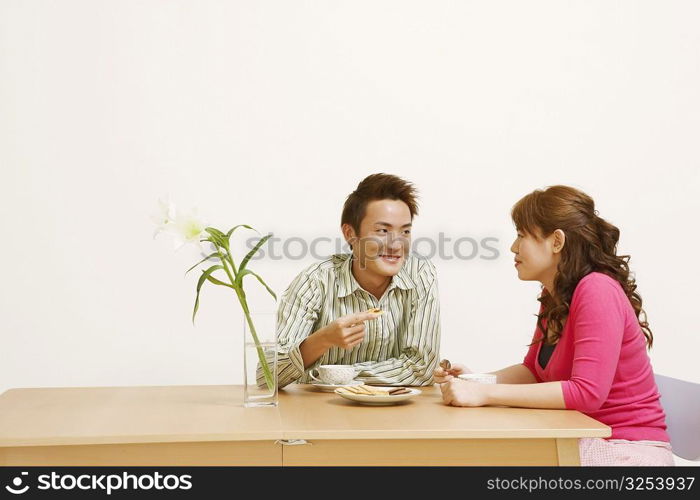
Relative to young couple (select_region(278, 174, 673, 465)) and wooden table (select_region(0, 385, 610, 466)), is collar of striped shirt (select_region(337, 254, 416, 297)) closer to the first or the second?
young couple (select_region(278, 174, 673, 465))

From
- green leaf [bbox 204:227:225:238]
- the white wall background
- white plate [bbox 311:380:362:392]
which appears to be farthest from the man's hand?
the white wall background

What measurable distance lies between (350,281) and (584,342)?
2.52 ft

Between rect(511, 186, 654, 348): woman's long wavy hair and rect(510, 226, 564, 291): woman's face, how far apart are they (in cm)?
1

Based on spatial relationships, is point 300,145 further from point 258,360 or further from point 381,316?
point 258,360

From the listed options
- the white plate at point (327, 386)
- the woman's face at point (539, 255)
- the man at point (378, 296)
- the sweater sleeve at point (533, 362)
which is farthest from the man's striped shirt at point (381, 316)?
the woman's face at point (539, 255)

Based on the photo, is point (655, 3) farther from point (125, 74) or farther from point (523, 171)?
point (125, 74)

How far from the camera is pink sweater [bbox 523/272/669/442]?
169cm

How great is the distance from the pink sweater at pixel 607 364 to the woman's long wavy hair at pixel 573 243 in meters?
0.05

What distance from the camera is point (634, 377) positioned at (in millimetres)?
1820

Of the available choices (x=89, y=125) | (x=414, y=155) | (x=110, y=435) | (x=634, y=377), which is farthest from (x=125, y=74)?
(x=634, y=377)

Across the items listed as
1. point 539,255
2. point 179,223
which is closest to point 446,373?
point 539,255

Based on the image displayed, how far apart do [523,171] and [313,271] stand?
147cm

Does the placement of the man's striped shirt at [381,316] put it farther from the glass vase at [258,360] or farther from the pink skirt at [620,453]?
the pink skirt at [620,453]

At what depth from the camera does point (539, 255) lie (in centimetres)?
194
